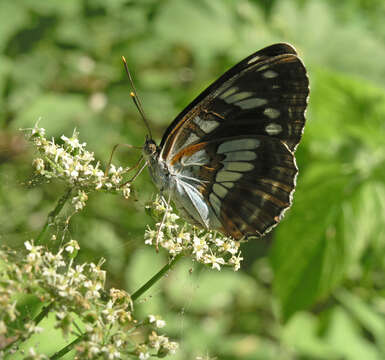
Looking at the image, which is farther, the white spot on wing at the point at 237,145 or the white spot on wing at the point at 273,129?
the white spot on wing at the point at 237,145

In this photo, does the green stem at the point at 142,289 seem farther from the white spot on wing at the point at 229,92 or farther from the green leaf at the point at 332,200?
the green leaf at the point at 332,200

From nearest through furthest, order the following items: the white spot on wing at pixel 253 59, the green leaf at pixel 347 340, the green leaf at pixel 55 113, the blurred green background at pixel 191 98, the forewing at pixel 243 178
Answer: the white spot on wing at pixel 253 59, the forewing at pixel 243 178, the blurred green background at pixel 191 98, the green leaf at pixel 55 113, the green leaf at pixel 347 340

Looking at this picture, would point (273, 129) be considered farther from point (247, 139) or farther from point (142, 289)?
point (142, 289)

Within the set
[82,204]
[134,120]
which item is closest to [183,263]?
[134,120]

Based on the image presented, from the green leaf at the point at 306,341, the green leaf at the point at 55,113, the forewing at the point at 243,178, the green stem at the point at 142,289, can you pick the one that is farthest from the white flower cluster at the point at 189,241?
the green leaf at the point at 306,341

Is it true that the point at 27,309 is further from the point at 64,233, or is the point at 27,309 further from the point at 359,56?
the point at 359,56

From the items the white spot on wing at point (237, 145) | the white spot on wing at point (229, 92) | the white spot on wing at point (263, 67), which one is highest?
the white spot on wing at point (263, 67)

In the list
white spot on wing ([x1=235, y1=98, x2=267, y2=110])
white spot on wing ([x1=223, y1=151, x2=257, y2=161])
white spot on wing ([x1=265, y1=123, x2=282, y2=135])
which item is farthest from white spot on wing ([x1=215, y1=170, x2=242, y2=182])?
white spot on wing ([x1=235, y1=98, x2=267, y2=110])

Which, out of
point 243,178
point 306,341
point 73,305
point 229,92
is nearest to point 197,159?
point 243,178

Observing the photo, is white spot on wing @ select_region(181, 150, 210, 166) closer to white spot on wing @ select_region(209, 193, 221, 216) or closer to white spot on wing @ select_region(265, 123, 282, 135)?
white spot on wing @ select_region(209, 193, 221, 216)
